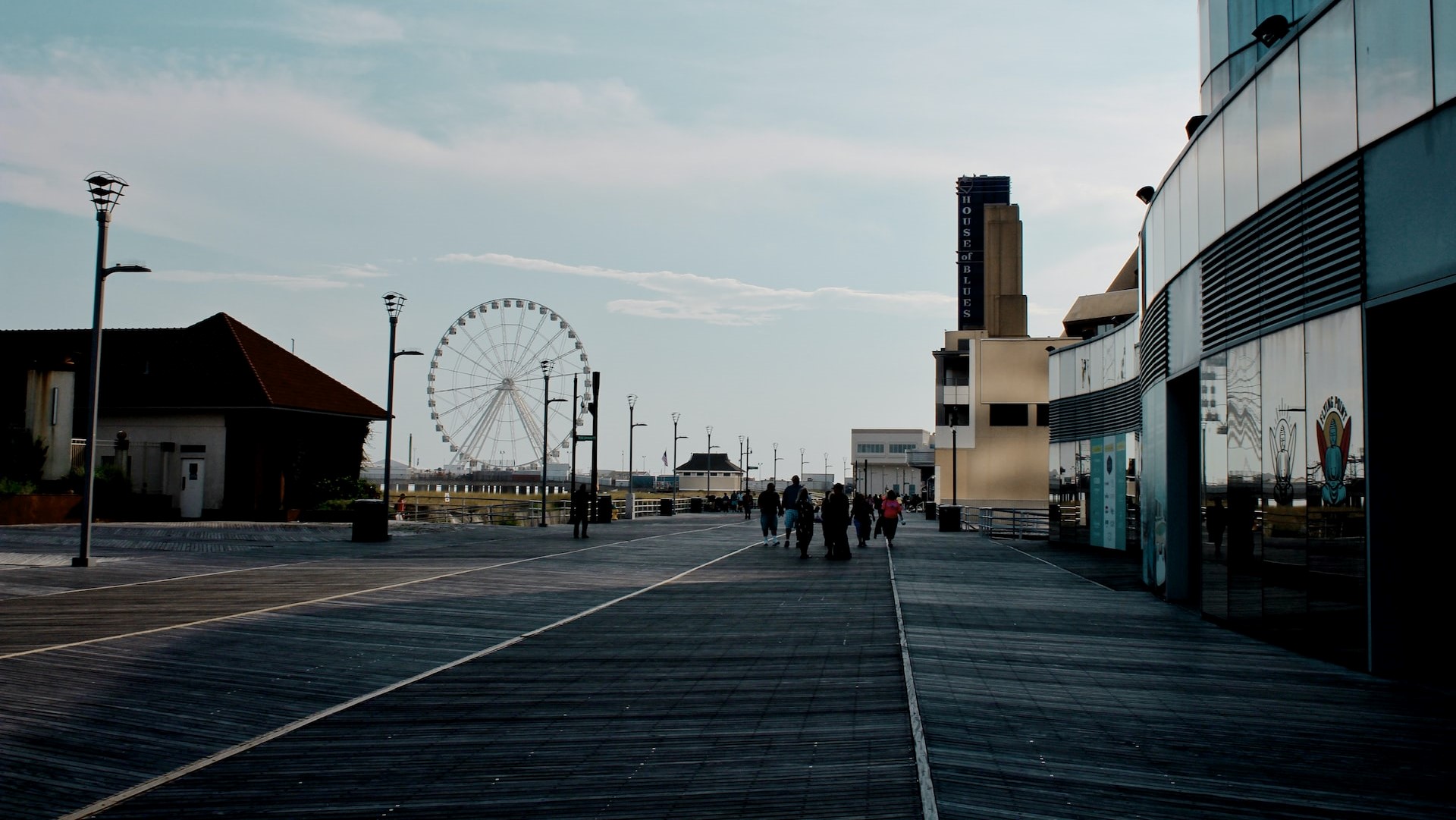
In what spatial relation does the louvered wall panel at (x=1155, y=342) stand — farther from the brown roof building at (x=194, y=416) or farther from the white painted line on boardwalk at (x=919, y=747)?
the brown roof building at (x=194, y=416)

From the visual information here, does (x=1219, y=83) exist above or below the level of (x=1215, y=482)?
above

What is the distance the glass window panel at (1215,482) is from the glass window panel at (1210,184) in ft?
5.59

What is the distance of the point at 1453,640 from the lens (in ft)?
32.9

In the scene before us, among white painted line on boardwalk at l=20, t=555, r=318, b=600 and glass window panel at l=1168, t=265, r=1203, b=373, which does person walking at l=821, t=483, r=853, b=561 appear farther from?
white painted line on boardwalk at l=20, t=555, r=318, b=600

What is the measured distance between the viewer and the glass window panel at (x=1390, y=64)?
31.4 feet

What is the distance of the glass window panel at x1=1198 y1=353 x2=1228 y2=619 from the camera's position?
47.4 feet

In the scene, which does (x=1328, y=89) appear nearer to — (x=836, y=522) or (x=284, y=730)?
(x=284, y=730)

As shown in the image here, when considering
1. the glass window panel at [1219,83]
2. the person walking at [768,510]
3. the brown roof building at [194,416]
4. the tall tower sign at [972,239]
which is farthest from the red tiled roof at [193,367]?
the tall tower sign at [972,239]

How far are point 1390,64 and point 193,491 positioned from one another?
39.6 metres

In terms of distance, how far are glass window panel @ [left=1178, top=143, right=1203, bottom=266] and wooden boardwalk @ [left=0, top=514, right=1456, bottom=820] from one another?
5.10 meters

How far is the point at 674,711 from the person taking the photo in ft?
27.0

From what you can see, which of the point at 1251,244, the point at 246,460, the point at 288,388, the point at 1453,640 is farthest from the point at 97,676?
the point at 288,388

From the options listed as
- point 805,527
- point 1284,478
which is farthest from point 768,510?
point 1284,478

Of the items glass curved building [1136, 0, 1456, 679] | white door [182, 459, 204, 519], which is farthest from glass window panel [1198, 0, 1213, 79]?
white door [182, 459, 204, 519]
